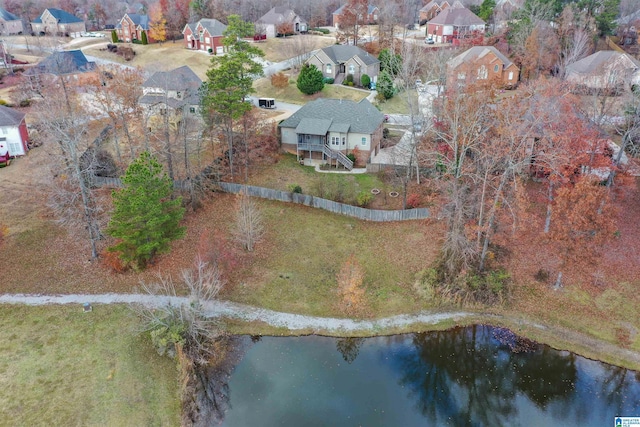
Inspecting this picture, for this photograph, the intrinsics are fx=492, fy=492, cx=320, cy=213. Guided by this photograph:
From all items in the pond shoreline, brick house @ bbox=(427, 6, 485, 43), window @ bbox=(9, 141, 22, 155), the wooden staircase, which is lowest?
the pond shoreline

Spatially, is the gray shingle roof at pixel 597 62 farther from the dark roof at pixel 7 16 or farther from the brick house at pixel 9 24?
the dark roof at pixel 7 16

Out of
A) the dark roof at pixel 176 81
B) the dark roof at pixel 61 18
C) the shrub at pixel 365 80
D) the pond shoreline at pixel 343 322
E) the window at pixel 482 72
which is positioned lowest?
the pond shoreline at pixel 343 322

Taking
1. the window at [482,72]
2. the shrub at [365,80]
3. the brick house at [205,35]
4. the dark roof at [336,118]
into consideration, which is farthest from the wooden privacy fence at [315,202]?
the brick house at [205,35]

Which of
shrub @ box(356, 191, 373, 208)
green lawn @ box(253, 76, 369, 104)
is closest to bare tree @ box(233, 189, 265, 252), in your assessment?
shrub @ box(356, 191, 373, 208)

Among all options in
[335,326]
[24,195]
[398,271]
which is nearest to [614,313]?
[398,271]

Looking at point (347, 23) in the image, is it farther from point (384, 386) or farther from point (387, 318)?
point (384, 386)

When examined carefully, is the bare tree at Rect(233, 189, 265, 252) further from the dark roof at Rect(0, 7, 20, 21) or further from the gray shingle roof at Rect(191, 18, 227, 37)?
the dark roof at Rect(0, 7, 20, 21)
